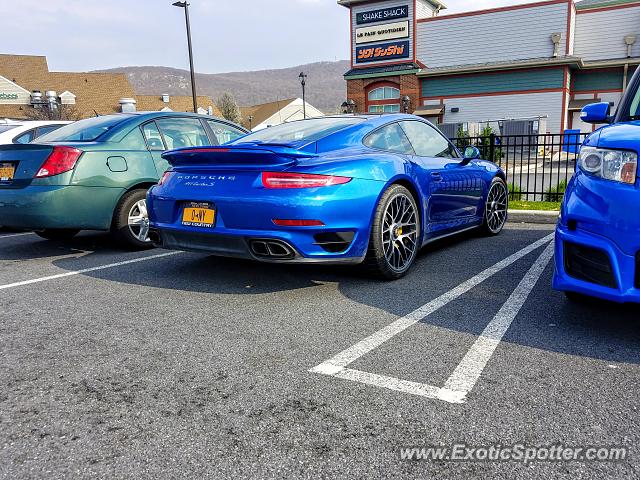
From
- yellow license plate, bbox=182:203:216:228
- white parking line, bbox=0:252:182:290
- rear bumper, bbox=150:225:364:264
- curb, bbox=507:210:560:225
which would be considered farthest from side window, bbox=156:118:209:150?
curb, bbox=507:210:560:225

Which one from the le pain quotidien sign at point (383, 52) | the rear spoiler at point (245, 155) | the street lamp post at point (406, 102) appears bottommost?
the rear spoiler at point (245, 155)

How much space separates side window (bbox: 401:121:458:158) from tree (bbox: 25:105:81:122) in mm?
31394

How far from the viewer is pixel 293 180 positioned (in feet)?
11.5

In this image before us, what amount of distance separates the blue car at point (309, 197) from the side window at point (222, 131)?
184cm

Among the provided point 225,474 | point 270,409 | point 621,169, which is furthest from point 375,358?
point 621,169

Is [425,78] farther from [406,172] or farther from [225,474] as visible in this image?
[225,474]

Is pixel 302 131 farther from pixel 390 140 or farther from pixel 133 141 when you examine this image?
pixel 133 141

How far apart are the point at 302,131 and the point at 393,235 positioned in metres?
1.15

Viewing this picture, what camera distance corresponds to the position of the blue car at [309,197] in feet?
11.5

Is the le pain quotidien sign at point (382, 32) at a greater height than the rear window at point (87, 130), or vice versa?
the le pain quotidien sign at point (382, 32)

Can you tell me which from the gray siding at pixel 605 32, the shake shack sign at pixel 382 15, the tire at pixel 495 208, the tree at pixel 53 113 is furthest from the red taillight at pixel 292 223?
the tree at pixel 53 113

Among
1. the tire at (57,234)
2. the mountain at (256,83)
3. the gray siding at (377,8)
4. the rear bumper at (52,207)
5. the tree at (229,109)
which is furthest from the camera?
the mountain at (256,83)

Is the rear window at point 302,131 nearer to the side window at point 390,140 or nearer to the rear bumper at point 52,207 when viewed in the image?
the side window at point 390,140

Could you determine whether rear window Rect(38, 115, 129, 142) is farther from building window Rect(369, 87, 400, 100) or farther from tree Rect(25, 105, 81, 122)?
tree Rect(25, 105, 81, 122)
